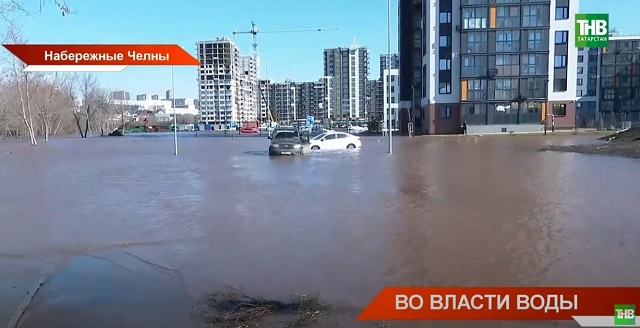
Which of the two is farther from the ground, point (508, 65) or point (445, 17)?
point (445, 17)

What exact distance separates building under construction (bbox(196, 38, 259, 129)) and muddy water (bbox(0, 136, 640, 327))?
71950mm

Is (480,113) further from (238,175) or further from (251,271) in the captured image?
(251,271)

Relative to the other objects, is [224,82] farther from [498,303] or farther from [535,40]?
[498,303]

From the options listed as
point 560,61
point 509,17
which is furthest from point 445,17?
point 560,61

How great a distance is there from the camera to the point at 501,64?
58.8 metres

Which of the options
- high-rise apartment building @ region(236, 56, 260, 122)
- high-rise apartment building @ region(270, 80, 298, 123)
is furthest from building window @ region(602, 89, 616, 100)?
high-rise apartment building @ region(236, 56, 260, 122)

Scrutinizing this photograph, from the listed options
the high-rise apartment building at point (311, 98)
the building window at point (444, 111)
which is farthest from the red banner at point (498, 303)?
the high-rise apartment building at point (311, 98)

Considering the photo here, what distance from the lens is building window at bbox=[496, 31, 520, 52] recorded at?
58656mm

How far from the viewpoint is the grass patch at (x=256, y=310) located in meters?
4.83

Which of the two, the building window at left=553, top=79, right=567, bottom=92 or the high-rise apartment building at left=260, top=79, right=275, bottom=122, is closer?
the building window at left=553, top=79, right=567, bottom=92

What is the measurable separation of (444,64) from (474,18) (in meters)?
6.41

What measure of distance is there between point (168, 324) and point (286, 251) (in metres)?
2.95

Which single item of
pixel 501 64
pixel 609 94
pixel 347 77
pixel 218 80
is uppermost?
pixel 347 77

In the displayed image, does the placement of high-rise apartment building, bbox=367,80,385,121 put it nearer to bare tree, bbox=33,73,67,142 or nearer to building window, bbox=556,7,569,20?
building window, bbox=556,7,569,20
